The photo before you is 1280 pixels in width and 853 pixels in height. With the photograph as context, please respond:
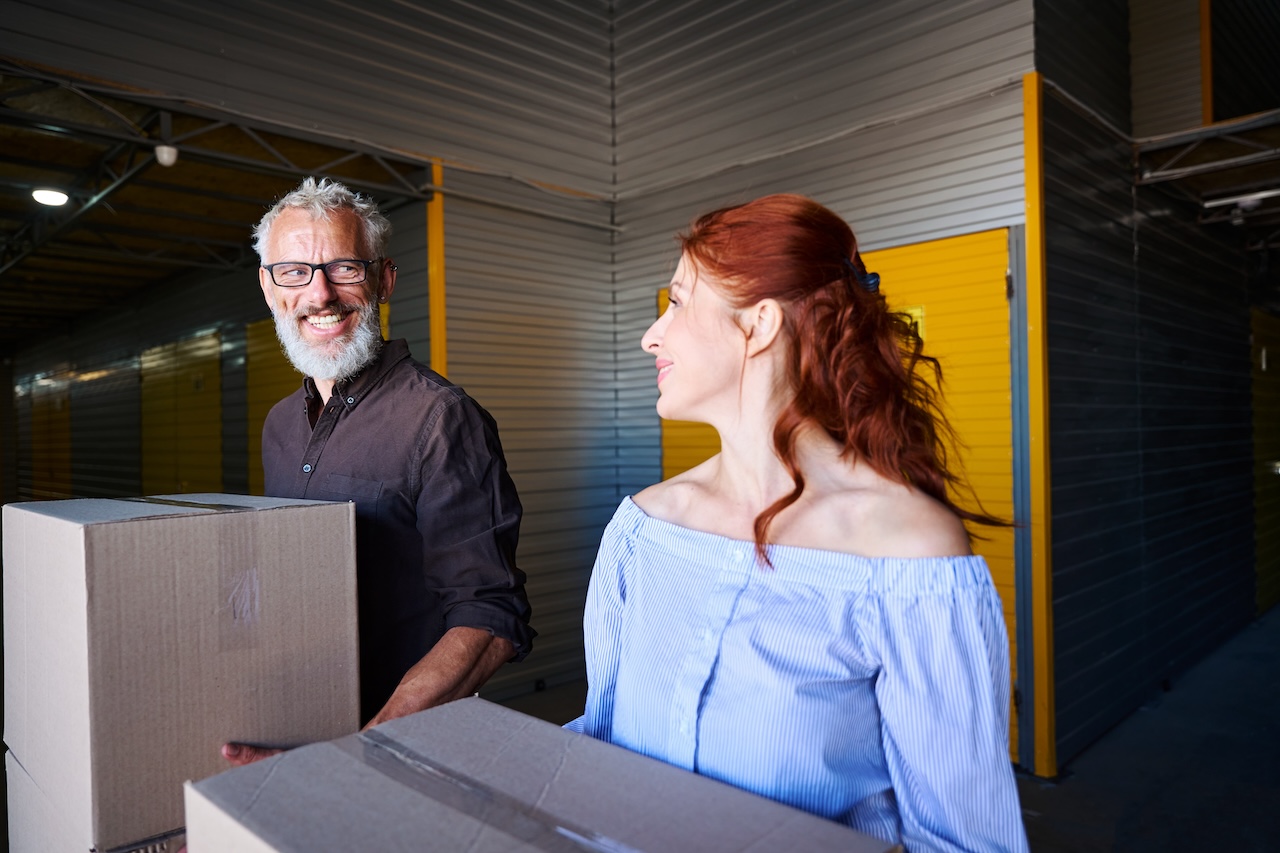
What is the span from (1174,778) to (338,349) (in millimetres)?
4988

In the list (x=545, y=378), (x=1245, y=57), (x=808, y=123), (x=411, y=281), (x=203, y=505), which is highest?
(x=1245, y=57)

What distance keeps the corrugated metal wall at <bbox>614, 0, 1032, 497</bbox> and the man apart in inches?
152

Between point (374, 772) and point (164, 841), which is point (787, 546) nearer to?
point (374, 772)

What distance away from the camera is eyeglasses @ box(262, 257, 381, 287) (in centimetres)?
191

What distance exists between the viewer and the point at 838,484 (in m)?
1.31

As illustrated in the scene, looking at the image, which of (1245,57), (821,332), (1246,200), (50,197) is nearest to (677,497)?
(821,332)

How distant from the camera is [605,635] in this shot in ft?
4.80

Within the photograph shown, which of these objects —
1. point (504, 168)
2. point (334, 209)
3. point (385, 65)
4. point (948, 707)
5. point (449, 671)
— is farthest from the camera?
point (504, 168)

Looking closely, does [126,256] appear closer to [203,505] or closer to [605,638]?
[203,505]

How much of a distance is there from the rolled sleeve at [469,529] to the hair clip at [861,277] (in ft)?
2.75

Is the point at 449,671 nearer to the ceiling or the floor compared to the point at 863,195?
nearer to the floor

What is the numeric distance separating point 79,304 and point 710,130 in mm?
9992

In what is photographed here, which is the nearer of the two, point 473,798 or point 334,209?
point 473,798

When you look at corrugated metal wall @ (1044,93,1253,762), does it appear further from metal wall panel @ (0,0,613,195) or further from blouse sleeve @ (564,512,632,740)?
blouse sleeve @ (564,512,632,740)
